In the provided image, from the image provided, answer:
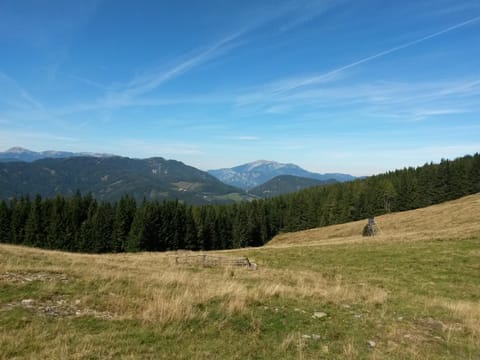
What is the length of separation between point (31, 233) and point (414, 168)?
133679 millimetres

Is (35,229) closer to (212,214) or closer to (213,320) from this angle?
(212,214)

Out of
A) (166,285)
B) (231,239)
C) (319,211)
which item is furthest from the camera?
(319,211)

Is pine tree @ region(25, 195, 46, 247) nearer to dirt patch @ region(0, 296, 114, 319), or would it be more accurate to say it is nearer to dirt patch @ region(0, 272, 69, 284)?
dirt patch @ region(0, 272, 69, 284)

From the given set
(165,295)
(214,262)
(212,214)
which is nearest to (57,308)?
(165,295)

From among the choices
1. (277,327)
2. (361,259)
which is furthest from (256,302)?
(361,259)

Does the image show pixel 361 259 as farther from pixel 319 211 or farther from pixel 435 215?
pixel 319 211

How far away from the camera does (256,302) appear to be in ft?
34.1

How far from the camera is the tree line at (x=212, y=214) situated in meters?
77.6

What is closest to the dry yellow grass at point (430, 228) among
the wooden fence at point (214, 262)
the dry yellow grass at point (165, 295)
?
the wooden fence at point (214, 262)

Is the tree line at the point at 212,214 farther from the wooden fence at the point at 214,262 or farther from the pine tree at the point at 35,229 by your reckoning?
the wooden fence at the point at 214,262

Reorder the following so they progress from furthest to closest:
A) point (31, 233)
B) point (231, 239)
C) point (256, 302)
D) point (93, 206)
Answer: 1. point (231, 239)
2. point (93, 206)
3. point (31, 233)
4. point (256, 302)

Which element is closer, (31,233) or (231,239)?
(31,233)

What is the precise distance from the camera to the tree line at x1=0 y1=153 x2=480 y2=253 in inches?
3056

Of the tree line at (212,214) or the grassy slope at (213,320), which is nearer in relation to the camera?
the grassy slope at (213,320)
